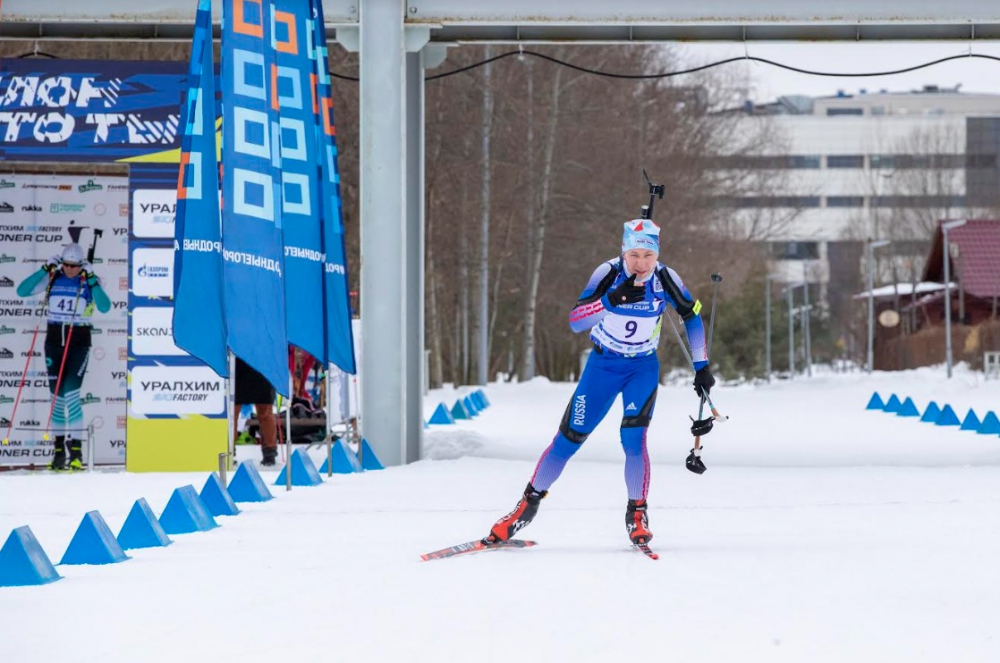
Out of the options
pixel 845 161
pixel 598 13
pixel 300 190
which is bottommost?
pixel 300 190

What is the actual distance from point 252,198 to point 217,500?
2.17 m

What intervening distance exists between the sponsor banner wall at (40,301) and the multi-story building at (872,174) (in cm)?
4535

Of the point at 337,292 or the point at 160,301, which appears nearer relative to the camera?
the point at 337,292

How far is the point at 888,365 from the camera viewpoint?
196ft

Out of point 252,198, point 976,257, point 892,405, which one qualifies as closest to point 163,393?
point 252,198

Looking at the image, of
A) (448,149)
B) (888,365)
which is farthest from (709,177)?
(888,365)

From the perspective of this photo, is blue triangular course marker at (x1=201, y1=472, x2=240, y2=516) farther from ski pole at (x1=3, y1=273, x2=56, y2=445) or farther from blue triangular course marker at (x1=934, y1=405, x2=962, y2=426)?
blue triangular course marker at (x1=934, y1=405, x2=962, y2=426)

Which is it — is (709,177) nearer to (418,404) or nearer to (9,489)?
(418,404)

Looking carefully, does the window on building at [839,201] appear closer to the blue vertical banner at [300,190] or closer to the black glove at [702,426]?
the blue vertical banner at [300,190]

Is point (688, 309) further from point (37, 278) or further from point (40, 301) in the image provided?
point (40, 301)

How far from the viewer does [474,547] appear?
8.47 metres

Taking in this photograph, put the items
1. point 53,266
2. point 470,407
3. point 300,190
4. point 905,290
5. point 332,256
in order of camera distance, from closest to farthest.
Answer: point 300,190
point 332,256
point 53,266
point 470,407
point 905,290

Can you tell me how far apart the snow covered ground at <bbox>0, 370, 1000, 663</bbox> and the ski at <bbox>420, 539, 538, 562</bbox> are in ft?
0.41

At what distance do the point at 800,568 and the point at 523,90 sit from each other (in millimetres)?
32709
